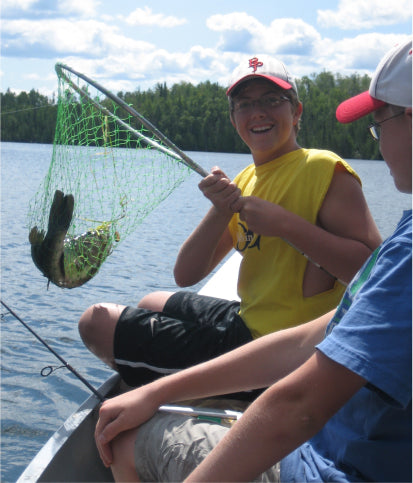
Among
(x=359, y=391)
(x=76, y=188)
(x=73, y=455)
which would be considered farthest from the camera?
(x=76, y=188)

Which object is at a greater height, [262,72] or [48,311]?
[262,72]

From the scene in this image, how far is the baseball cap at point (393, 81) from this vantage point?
140cm

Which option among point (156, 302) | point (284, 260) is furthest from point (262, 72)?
point (156, 302)

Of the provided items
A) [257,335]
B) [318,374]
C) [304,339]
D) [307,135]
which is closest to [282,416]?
[318,374]

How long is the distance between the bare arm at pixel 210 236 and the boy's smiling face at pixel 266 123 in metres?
0.25

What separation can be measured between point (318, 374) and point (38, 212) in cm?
285

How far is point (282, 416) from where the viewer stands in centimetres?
136

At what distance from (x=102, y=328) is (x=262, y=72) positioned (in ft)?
4.39

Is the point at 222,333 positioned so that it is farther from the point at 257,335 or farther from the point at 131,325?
the point at 131,325

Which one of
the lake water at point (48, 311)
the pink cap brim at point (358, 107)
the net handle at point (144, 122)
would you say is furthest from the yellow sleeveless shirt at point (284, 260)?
the lake water at point (48, 311)

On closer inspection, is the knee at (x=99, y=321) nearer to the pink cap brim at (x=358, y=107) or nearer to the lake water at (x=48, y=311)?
the pink cap brim at (x=358, y=107)

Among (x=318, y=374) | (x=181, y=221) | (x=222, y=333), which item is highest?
(x=318, y=374)

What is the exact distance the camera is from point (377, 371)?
1.24 meters

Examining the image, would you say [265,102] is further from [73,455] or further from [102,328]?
[73,455]
